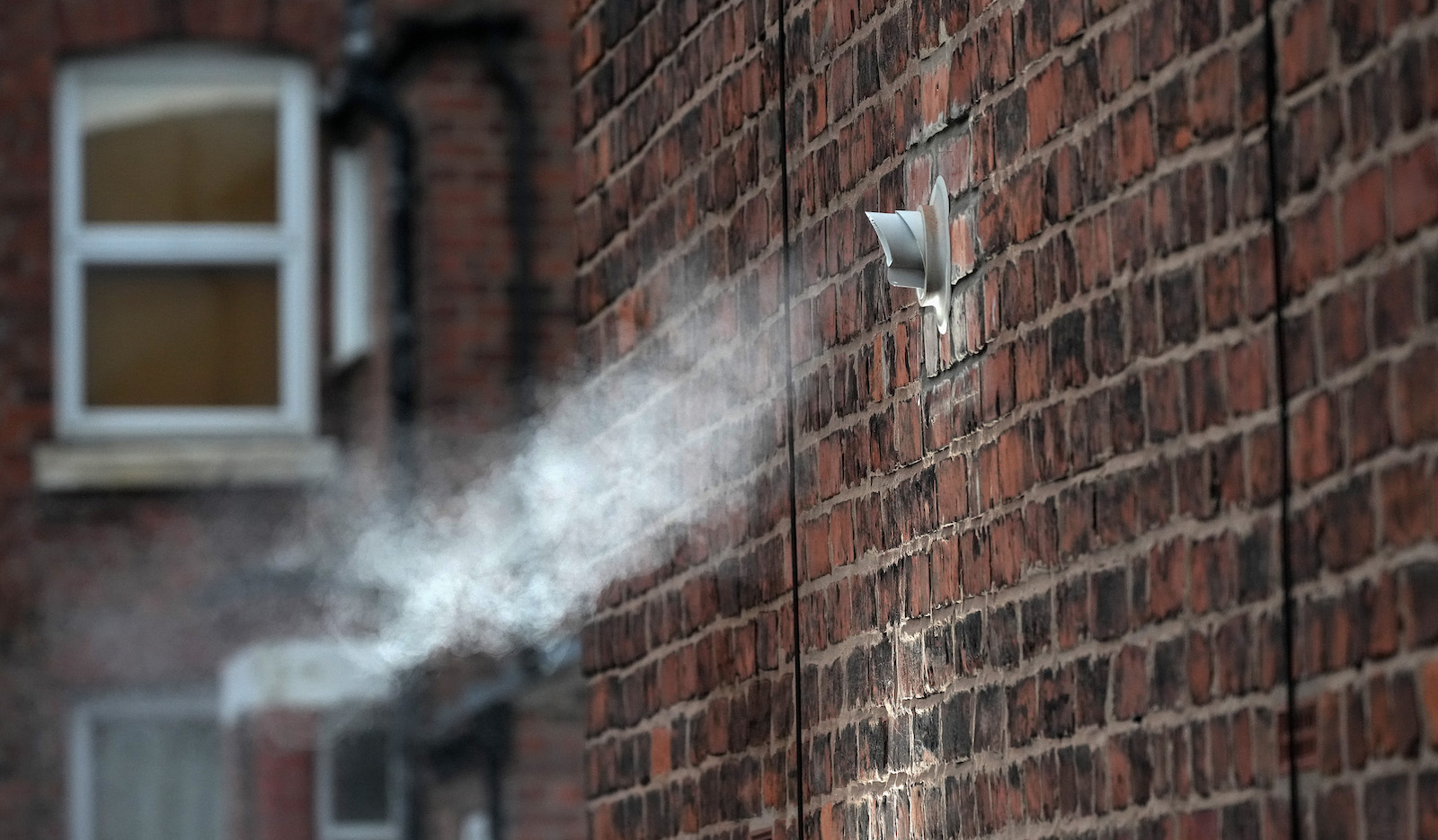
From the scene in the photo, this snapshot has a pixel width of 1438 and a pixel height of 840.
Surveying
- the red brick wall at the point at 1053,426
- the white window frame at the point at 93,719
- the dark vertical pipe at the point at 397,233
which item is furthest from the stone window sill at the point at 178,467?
the red brick wall at the point at 1053,426

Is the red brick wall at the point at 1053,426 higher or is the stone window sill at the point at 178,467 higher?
the stone window sill at the point at 178,467

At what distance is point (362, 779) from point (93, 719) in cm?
135

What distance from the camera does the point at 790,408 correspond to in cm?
380

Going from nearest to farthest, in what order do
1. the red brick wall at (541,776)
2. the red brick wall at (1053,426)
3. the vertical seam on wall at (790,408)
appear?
the red brick wall at (1053,426) < the vertical seam on wall at (790,408) < the red brick wall at (541,776)

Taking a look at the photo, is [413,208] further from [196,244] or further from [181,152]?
[181,152]

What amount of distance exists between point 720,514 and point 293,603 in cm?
749

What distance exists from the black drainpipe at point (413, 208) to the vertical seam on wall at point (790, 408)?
→ 7.16 m

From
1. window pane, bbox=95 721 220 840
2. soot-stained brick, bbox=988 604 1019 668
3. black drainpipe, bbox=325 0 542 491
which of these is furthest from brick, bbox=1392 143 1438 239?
window pane, bbox=95 721 220 840

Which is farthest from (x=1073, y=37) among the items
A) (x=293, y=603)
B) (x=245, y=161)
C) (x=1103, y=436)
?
(x=245, y=161)

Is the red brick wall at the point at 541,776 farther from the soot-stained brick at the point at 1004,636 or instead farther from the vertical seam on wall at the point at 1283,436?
the vertical seam on wall at the point at 1283,436

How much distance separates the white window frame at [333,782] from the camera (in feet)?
36.0

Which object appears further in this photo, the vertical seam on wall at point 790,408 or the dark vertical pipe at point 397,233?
the dark vertical pipe at point 397,233

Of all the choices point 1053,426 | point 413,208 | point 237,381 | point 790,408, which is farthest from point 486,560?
point 1053,426

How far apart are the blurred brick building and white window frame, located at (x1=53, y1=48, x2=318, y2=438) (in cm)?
1
